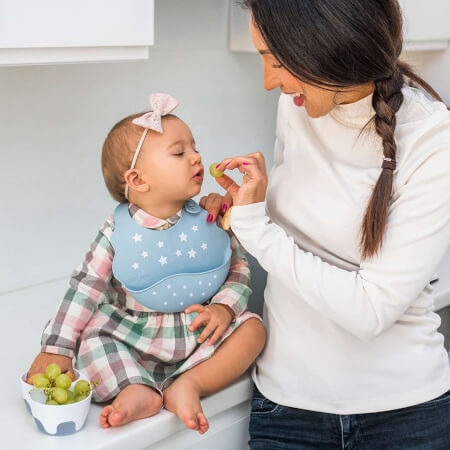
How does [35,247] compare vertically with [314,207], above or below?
below

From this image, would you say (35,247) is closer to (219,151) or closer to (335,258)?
(219,151)

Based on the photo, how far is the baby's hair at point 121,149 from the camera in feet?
3.99

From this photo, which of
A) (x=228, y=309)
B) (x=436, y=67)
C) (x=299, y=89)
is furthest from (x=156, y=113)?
(x=436, y=67)

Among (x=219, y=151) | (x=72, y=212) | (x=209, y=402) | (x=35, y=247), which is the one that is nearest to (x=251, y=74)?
(x=219, y=151)

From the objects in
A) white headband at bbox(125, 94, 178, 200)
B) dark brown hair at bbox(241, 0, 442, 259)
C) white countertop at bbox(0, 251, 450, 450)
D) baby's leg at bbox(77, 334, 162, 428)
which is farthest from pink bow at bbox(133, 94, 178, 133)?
white countertop at bbox(0, 251, 450, 450)

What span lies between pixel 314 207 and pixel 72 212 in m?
0.72

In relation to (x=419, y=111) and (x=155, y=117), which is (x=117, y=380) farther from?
(x=419, y=111)

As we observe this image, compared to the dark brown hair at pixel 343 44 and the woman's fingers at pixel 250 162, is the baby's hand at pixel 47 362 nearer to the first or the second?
the woman's fingers at pixel 250 162

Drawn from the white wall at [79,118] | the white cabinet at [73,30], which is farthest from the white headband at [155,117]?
the white wall at [79,118]

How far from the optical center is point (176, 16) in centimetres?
169

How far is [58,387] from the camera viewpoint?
1.08 meters

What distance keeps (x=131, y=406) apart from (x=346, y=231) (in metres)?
0.43

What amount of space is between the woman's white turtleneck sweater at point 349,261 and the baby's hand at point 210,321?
4.0 inches

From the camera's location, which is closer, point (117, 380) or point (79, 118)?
point (117, 380)
